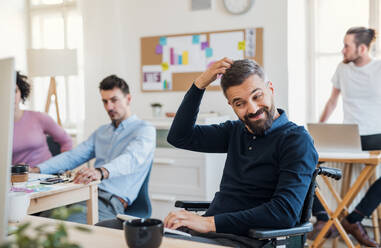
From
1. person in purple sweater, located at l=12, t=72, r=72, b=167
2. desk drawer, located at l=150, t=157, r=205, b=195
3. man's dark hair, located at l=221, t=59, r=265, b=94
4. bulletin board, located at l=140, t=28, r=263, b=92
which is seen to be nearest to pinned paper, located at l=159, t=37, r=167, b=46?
bulletin board, located at l=140, t=28, r=263, b=92

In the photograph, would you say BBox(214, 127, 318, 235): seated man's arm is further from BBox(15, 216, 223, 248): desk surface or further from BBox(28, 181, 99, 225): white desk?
BBox(28, 181, 99, 225): white desk

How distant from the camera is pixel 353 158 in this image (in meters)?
3.04

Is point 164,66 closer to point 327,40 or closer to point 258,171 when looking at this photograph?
point 327,40

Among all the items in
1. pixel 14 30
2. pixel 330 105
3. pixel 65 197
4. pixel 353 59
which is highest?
pixel 14 30

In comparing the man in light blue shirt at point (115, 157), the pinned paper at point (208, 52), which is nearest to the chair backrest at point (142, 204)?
the man in light blue shirt at point (115, 157)

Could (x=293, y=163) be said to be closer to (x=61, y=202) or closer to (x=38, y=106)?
(x=61, y=202)

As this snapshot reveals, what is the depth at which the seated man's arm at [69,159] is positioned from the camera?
2.91 meters

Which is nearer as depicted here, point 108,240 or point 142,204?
point 108,240

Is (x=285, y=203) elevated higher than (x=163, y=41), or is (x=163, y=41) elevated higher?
(x=163, y=41)

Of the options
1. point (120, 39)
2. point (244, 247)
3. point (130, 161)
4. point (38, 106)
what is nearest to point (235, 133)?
point (244, 247)

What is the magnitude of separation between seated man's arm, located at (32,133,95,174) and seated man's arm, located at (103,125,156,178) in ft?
1.28

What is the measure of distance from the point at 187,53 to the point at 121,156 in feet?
7.11

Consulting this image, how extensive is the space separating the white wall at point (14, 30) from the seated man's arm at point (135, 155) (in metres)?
3.59

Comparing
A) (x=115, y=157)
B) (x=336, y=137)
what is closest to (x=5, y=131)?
(x=115, y=157)
